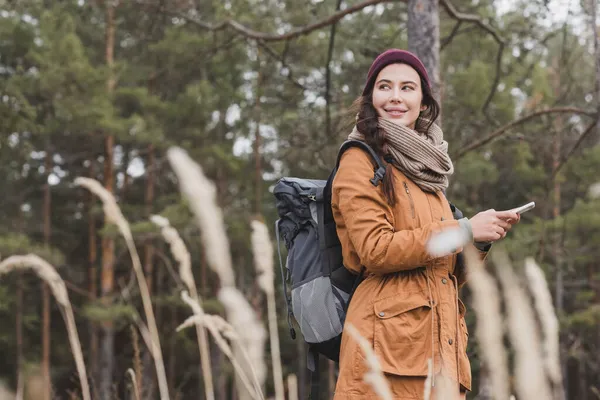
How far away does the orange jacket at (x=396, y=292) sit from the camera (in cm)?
197

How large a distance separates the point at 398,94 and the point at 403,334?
0.84 meters

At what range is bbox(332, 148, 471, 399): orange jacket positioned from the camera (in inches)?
77.7

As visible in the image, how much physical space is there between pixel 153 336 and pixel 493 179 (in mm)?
16764

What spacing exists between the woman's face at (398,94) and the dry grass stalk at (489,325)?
1.24 metres

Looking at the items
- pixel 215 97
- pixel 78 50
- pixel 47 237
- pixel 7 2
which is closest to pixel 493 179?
pixel 215 97

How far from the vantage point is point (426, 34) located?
14.1ft

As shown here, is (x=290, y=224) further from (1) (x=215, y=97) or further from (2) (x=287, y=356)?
(2) (x=287, y=356)

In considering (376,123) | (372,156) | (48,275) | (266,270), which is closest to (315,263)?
(372,156)

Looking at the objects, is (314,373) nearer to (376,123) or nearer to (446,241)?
(446,241)

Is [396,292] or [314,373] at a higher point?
[396,292]

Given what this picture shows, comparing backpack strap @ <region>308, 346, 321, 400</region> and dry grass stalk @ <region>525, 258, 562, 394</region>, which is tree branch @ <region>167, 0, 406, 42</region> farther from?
dry grass stalk @ <region>525, 258, 562, 394</region>

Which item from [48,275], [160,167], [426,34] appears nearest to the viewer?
[48,275]

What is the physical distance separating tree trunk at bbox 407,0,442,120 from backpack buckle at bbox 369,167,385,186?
2274mm

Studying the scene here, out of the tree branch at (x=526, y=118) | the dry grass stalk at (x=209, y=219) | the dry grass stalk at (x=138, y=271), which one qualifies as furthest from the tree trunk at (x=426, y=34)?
the dry grass stalk at (x=209, y=219)
